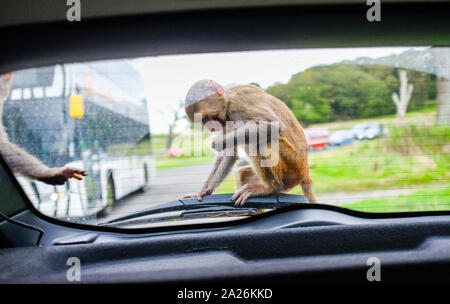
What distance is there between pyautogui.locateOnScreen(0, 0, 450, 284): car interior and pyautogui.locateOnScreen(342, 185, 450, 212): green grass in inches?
2.3

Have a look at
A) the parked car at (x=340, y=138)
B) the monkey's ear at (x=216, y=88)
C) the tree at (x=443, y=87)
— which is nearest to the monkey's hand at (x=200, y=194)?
the monkey's ear at (x=216, y=88)

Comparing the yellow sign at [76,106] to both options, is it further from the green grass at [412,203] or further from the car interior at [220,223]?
the green grass at [412,203]

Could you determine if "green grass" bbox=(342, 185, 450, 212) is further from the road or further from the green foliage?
the green foliage

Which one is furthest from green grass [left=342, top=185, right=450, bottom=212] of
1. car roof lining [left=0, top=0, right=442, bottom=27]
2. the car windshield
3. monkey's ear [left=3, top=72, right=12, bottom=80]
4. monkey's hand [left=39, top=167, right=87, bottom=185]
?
monkey's ear [left=3, top=72, right=12, bottom=80]

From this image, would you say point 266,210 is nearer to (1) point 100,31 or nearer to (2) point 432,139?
(2) point 432,139

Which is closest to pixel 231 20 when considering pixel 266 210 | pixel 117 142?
pixel 117 142

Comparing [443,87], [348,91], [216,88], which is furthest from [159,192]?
[443,87]

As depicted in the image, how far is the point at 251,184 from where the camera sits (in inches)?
102

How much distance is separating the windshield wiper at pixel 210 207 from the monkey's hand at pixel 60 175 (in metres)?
0.41

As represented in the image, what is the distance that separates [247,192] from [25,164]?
5.44 ft

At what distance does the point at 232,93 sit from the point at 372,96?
1112 mm

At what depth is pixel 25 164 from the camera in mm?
2135

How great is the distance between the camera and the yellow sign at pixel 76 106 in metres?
2.19

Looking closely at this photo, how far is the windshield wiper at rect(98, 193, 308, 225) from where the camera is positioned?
7.07 ft
